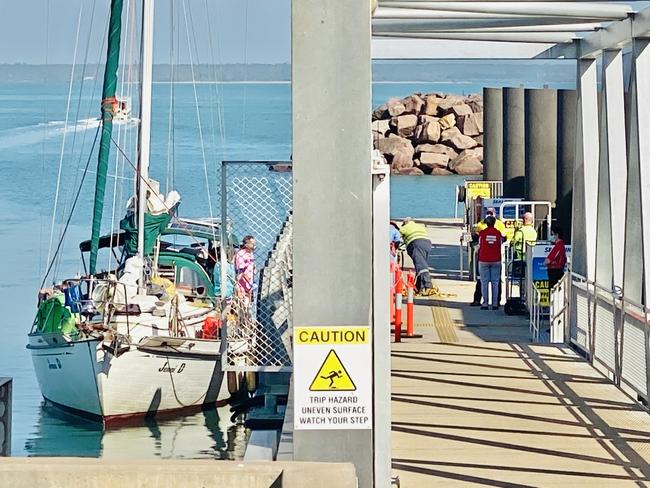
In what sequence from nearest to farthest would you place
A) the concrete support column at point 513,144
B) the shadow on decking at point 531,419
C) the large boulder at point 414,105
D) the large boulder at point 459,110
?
the shadow on decking at point 531,419 < the concrete support column at point 513,144 < the large boulder at point 459,110 < the large boulder at point 414,105

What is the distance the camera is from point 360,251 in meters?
7.78

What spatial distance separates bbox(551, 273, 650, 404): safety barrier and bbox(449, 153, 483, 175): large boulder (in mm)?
80538

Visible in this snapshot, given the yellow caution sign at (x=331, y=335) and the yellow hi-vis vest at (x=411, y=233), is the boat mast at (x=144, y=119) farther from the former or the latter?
the yellow caution sign at (x=331, y=335)

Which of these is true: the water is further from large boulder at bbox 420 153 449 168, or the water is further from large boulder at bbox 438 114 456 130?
large boulder at bbox 438 114 456 130

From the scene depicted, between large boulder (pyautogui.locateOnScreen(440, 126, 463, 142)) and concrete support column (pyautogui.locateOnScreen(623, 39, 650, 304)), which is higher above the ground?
large boulder (pyautogui.locateOnScreen(440, 126, 463, 142))

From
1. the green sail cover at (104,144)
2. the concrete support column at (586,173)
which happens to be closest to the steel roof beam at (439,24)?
the concrete support column at (586,173)

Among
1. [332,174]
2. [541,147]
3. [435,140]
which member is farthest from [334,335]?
[435,140]

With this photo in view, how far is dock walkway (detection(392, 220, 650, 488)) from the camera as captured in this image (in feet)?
34.8

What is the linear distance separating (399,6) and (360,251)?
6227 millimetres

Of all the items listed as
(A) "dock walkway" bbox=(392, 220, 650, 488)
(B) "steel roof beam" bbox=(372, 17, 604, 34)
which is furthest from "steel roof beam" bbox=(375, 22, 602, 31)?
(A) "dock walkway" bbox=(392, 220, 650, 488)

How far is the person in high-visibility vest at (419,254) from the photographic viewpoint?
84.7 ft

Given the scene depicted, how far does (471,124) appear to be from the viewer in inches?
4067

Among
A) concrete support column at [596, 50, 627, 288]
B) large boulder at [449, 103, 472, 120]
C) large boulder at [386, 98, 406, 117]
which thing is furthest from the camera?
large boulder at [386, 98, 406, 117]

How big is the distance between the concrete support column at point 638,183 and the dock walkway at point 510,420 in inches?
49.7
